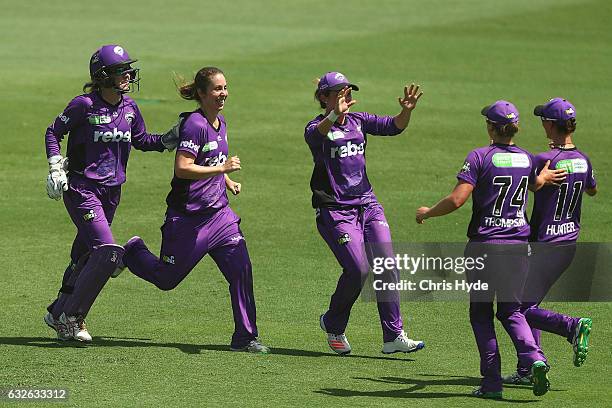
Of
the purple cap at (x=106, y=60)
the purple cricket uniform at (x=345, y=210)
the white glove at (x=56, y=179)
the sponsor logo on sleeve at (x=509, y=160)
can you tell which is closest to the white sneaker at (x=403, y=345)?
the purple cricket uniform at (x=345, y=210)

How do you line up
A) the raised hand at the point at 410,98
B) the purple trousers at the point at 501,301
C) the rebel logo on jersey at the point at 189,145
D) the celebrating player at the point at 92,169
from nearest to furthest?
the purple trousers at the point at 501,301
the rebel logo on jersey at the point at 189,145
the celebrating player at the point at 92,169
the raised hand at the point at 410,98

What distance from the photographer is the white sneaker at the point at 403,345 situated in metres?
10.6

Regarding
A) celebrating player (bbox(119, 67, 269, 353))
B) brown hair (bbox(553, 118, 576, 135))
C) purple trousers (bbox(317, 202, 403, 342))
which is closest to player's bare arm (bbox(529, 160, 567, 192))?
brown hair (bbox(553, 118, 576, 135))

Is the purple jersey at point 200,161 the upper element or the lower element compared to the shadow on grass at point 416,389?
upper

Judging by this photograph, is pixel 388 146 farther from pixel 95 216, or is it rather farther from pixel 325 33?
pixel 325 33

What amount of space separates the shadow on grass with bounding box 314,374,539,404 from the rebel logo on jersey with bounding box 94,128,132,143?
2.88 m

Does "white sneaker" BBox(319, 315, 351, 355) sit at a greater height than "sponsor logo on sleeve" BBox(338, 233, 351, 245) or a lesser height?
lesser

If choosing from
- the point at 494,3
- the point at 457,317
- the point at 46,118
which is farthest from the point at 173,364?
the point at 494,3

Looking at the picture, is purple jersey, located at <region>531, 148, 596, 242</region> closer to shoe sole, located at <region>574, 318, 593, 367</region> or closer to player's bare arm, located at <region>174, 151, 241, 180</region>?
shoe sole, located at <region>574, 318, 593, 367</region>

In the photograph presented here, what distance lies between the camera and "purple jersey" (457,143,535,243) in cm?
945

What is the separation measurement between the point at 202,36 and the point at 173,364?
22.2m

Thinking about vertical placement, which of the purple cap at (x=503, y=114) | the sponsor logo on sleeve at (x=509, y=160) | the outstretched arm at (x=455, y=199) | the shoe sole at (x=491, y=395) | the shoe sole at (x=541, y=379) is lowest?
the shoe sole at (x=491, y=395)

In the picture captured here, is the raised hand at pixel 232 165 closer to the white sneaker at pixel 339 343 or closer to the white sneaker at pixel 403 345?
the white sneaker at pixel 339 343

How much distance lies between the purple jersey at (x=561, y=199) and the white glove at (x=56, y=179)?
3.66 m
